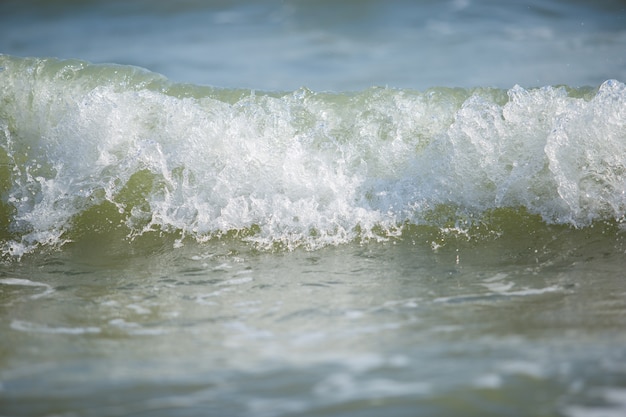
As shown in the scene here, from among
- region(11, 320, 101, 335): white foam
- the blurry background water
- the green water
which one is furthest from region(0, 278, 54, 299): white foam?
the blurry background water

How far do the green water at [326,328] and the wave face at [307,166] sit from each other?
0.27 m

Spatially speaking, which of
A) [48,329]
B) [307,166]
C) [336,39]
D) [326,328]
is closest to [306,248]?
[307,166]

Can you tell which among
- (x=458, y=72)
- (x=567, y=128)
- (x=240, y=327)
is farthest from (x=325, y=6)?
(x=240, y=327)

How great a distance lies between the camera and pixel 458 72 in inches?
376

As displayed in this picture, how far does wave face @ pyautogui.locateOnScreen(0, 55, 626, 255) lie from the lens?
192 inches

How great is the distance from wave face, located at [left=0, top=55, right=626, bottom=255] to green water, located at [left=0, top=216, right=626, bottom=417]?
27 cm

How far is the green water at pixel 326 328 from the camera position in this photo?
2.27 metres

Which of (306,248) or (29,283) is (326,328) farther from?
(29,283)

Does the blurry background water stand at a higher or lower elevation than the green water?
higher

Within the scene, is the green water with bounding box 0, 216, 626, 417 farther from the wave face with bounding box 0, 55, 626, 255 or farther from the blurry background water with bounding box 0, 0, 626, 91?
the blurry background water with bounding box 0, 0, 626, 91

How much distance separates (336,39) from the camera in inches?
449

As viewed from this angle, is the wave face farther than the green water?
Yes

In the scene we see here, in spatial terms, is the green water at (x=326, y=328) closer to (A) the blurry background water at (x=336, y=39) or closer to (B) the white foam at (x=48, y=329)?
(B) the white foam at (x=48, y=329)

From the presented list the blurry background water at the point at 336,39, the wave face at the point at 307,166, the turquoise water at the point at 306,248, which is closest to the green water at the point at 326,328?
the turquoise water at the point at 306,248
